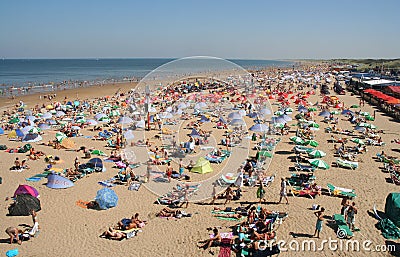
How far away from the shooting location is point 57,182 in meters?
10.7

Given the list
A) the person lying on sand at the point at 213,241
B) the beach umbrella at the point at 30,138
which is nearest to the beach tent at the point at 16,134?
the beach umbrella at the point at 30,138

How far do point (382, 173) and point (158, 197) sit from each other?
8.66 meters

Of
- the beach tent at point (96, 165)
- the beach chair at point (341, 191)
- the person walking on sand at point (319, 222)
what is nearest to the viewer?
the person walking on sand at point (319, 222)

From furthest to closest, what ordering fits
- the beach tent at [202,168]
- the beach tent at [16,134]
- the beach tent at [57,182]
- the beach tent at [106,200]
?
1. the beach tent at [16,134]
2. the beach tent at [202,168]
3. the beach tent at [57,182]
4. the beach tent at [106,200]

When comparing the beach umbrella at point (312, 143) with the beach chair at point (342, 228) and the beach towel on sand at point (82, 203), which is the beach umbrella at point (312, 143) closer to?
the beach chair at point (342, 228)

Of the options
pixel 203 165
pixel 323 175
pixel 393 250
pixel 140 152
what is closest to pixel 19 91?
pixel 140 152

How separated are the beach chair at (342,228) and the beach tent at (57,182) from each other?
8405mm

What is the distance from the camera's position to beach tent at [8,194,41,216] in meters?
8.94

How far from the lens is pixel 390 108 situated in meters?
25.0

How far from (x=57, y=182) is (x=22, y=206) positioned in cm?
183

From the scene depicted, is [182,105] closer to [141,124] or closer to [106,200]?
[141,124]

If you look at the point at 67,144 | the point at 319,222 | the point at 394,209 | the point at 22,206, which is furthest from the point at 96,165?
the point at 394,209

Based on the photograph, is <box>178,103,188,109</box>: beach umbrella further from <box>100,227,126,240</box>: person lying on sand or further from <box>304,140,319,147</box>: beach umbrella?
<box>100,227,126,240</box>: person lying on sand

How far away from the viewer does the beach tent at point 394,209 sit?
8273mm
